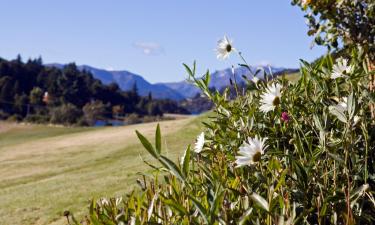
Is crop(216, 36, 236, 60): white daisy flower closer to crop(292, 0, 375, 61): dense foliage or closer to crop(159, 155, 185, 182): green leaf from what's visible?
crop(159, 155, 185, 182): green leaf

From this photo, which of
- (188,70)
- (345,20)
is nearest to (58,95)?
(345,20)

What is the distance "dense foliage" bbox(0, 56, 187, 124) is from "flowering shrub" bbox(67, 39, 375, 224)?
78870 mm

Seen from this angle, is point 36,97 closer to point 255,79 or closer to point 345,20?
point 345,20

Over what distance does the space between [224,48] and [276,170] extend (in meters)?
0.80

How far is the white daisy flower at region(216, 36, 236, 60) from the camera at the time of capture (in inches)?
104

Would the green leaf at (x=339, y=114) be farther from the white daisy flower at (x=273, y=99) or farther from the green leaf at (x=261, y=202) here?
the green leaf at (x=261, y=202)

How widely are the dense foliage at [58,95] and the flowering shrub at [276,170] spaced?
259ft

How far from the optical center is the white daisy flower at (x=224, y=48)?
2.65 m

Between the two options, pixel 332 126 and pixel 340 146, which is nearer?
pixel 340 146

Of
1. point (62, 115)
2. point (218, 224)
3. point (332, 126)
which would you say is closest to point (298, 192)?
point (218, 224)

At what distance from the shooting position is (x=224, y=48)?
2664 millimetres

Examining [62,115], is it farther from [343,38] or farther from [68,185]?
[343,38]

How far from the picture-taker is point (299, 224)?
6.38 ft

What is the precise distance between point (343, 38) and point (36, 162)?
16.0 meters
